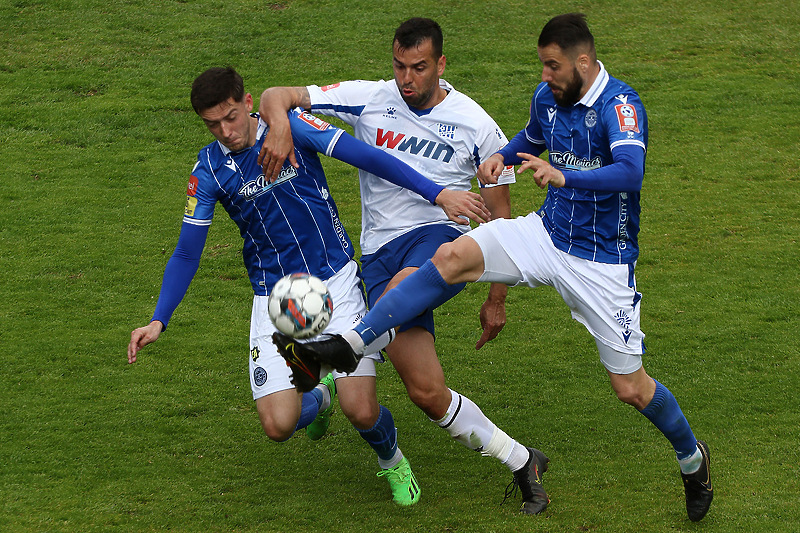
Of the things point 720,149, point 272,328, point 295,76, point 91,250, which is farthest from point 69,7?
point 272,328

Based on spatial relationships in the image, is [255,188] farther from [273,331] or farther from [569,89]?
[569,89]

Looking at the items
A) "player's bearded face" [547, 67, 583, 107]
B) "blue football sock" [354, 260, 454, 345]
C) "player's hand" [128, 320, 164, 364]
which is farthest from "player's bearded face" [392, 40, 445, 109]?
"player's hand" [128, 320, 164, 364]

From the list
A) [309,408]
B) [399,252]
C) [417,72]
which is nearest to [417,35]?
[417,72]

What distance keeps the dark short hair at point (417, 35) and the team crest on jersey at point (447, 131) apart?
422 millimetres

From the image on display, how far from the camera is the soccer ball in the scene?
14.1 ft

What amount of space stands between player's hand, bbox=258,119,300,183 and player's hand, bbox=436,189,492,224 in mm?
902

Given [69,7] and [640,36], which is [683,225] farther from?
[69,7]

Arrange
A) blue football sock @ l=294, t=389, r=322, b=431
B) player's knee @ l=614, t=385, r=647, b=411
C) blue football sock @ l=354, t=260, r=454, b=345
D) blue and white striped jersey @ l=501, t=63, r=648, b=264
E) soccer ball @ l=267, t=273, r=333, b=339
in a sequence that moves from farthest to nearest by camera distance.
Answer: blue football sock @ l=294, t=389, r=322, b=431
player's knee @ l=614, t=385, r=647, b=411
blue and white striped jersey @ l=501, t=63, r=648, b=264
blue football sock @ l=354, t=260, r=454, b=345
soccer ball @ l=267, t=273, r=333, b=339

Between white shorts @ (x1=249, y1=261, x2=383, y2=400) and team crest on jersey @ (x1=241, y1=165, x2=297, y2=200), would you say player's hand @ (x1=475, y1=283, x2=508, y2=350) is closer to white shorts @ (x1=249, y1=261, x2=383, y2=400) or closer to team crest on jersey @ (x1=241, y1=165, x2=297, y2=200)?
white shorts @ (x1=249, y1=261, x2=383, y2=400)

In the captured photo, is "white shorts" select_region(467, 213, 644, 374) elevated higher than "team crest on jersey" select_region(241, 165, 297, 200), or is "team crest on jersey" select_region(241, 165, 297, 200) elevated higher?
"team crest on jersey" select_region(241, 165, 297, 200)

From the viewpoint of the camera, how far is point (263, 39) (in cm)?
1343

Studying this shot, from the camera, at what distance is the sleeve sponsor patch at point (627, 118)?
436 cm

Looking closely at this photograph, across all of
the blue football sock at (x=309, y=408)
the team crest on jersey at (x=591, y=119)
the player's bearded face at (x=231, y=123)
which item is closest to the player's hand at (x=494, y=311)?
the blue football sock at (x=309, y=408)

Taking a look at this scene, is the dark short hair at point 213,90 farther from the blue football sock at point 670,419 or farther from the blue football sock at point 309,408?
the blue football sock at point 670,419
